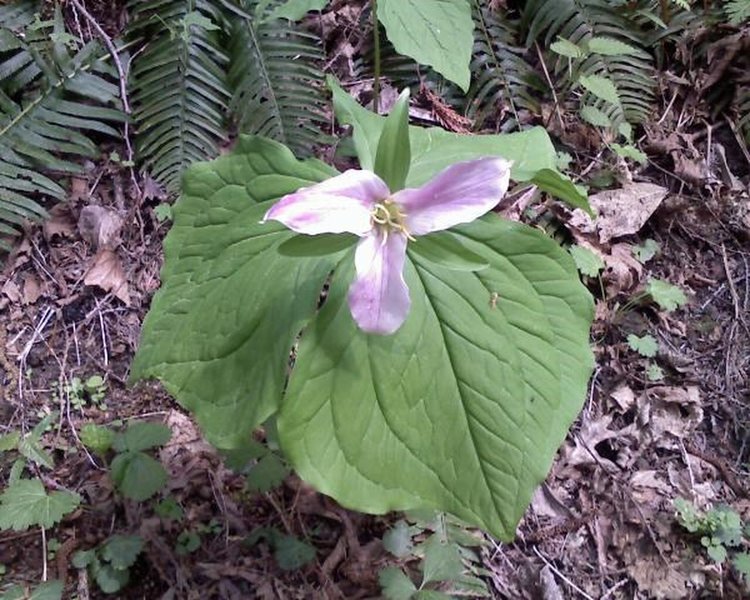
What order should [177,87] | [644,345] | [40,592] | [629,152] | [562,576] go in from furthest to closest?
[629,152]
[177,87]
[644,345]
[562,576]
[40,592]

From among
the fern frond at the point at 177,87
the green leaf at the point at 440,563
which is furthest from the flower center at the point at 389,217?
the fern frond at the point at 177,87

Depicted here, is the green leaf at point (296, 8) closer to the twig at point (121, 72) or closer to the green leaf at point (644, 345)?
the twig at point (121, 72)

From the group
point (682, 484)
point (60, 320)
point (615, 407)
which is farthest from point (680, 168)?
point (60, 320)

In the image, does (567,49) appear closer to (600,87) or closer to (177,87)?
(600,87)

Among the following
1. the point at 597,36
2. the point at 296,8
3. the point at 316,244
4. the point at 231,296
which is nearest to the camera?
the point at 316,244

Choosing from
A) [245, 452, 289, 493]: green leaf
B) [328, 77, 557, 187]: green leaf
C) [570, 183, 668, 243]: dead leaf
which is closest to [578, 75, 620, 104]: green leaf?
[570, 183, 668, 243]: dead leaf

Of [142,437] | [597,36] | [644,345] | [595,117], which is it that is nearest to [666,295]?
[644,345]

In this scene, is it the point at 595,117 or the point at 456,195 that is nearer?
the point at 456,195
